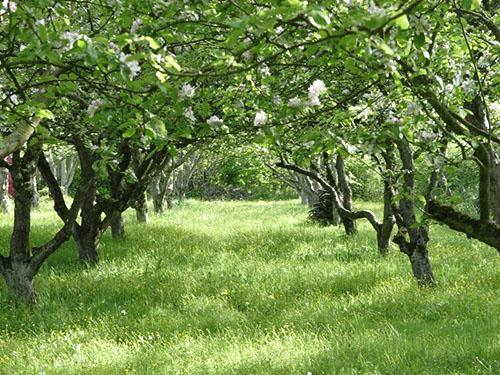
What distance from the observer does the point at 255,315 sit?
7688 mm

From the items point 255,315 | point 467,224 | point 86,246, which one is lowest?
point 255,315

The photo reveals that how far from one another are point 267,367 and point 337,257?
632 centimetres

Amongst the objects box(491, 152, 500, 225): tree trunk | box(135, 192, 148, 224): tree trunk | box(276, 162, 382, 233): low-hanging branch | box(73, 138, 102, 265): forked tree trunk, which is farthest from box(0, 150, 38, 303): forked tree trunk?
box(135, 192, 148, 224): tree trunk

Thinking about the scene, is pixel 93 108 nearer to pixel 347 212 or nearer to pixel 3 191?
pixel 347 212

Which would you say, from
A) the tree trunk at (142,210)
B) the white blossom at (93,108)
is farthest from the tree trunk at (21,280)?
the tree trunk at (142,210)

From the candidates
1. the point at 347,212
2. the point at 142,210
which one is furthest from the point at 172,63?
the point at 142,210

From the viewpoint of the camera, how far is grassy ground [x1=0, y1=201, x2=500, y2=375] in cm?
571

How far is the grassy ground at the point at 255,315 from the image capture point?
571 centimetres

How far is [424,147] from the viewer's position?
4.34 m

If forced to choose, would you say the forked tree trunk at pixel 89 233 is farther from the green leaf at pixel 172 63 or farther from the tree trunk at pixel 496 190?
the green leaf at pixel 172 63

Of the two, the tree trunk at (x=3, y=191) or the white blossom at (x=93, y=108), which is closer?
the white blossom at (x=93, y=108)

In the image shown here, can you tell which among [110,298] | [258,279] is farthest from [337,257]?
[110,298]

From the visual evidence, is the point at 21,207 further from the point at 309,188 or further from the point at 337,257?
the point at 309,188

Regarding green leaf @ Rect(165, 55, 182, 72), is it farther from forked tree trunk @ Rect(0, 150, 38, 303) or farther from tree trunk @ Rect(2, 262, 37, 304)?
tree trunk @ Rect(2, 262, 37, 304)
